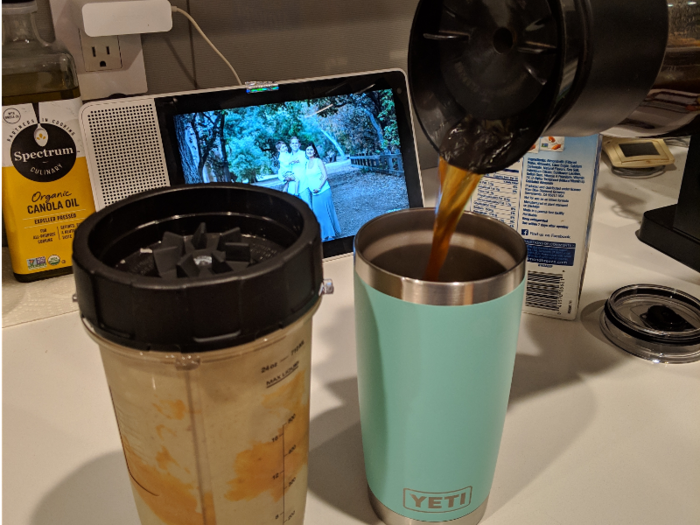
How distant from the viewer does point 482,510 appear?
461mm

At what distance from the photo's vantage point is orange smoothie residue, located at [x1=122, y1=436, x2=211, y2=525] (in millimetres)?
354

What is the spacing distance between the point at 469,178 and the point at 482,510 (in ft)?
0.83

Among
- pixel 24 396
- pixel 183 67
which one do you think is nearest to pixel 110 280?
pixel 24 396

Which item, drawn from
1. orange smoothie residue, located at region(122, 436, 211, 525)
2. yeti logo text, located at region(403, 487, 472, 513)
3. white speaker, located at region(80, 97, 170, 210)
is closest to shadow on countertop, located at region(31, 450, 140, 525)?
orange smoothie residue, located at region(122, 436, 211, 525)

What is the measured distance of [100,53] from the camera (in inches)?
30.6

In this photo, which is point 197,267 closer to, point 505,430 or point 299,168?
point 505,430

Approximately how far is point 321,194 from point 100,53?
13.2 inches

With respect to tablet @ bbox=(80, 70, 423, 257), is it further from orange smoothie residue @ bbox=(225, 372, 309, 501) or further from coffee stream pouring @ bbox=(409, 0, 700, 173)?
orange smoothie residue @ bbox=(225, 372, 309, 501)

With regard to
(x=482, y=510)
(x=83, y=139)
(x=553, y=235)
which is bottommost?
(x=482, y=510)

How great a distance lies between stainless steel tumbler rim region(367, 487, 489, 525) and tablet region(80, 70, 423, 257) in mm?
385

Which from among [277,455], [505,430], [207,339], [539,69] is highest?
[539,69]

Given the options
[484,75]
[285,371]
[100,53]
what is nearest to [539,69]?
[484,75]

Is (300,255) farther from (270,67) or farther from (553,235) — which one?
(270,67)

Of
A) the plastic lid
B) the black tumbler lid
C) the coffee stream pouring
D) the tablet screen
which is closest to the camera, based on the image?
the black tumbler lid
